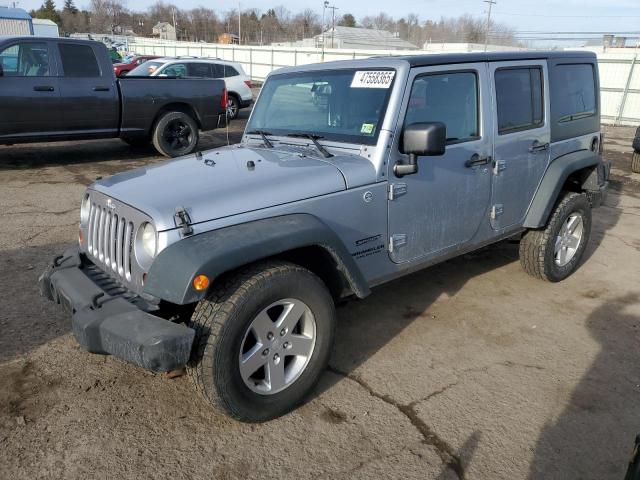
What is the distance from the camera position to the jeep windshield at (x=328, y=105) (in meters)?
3.37

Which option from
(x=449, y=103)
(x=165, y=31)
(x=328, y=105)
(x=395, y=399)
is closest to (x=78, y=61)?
(x=328, y=105)

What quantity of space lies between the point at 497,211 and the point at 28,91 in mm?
7455

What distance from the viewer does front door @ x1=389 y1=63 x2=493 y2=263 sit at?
11.2ft

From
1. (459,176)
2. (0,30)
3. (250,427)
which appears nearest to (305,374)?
(250,427)

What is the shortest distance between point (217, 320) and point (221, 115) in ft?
27.8

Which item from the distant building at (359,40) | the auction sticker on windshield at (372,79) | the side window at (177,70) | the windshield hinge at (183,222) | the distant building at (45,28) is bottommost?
the windshield hinge at (183,222)

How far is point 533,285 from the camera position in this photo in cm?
482

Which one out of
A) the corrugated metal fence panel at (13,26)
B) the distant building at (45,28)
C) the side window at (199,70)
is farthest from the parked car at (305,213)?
the distant building at (45,28)

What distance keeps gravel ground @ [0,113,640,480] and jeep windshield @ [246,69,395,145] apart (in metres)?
1.46

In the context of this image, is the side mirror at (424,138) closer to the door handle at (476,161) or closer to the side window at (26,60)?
the door handle at (476,161)

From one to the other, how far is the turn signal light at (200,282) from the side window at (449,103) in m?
1.67

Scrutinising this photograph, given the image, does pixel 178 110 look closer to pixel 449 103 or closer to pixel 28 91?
pixel 28 91

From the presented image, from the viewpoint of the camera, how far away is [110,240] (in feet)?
9.70

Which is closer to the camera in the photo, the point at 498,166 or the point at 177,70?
the point at 498,166
